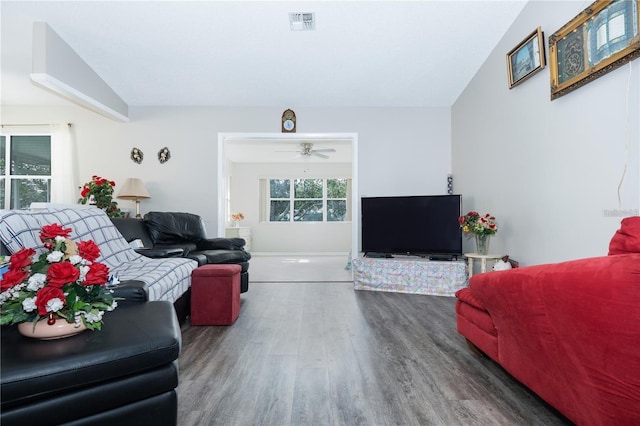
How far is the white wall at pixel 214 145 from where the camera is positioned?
4992 mm

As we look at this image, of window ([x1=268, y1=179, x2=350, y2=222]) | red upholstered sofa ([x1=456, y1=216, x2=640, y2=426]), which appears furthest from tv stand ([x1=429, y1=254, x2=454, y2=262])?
window ([x1=268, y1=179, x2=350, y2=222])

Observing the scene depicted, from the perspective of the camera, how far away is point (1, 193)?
5375 mm

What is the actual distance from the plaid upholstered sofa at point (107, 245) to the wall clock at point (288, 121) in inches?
99.5

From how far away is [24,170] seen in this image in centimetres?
536

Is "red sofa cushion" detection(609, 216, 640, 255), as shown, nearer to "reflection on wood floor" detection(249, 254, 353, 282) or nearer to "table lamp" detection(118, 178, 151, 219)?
"reflection on wood floor" detection(249, 254, 353, 282)

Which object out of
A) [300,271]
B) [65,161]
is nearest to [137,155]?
[65,161]

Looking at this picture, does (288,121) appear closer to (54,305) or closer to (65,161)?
(65,161)

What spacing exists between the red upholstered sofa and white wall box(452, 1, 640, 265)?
1.16 m

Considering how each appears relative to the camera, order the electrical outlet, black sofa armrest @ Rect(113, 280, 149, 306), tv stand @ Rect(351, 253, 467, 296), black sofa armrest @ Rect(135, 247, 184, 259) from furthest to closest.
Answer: tv stand @ Rect(351, 253, 467, 296), black sofa armrest @ Rect(135, 247, 184, 259), the electrical outlet, black sofa armrest @ Rect(113, 280, 149, 306)

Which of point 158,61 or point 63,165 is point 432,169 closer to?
point 158,61

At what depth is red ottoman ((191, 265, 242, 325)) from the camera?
286 centimetres

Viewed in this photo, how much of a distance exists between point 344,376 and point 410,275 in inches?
96.4

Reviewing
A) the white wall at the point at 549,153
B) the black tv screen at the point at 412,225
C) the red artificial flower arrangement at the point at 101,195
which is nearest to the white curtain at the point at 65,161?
the red artificial flower arrangement at the point at 101,195

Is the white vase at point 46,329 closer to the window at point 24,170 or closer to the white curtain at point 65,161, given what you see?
the white curtain at point 65,161
